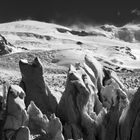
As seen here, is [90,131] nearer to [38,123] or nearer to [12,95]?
[38,123]

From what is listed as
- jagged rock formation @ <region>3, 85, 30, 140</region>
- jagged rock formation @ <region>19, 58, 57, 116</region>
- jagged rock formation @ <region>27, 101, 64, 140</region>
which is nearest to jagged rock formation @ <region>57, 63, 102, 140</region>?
jagged rock formation @ <region>19, 58, 57, 116</region>

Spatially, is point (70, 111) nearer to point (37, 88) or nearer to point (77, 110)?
point (77, 110)

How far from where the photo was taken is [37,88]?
27047mm

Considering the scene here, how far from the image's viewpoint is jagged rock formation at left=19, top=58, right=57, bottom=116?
26.6 metres

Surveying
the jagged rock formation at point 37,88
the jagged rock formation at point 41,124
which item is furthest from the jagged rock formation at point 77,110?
the jagged rock formation at point 41,124

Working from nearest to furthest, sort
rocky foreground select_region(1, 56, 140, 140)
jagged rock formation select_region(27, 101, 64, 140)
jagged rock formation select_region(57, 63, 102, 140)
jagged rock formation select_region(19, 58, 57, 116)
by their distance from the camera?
rocky foreground select_region(1, 56, 140, 140), jagged rock formation select_region(27, 101, 64, 140), jagged rock formation select_region(57, 63, 102, 140), jagged rock formation select_region(19, 58, 57, 116)

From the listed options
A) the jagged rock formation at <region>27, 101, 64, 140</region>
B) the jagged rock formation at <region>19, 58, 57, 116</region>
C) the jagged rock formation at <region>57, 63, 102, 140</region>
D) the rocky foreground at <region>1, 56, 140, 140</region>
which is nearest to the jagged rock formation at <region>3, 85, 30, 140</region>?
the rocky foreground at <region>1, 56, 140, 140</region>

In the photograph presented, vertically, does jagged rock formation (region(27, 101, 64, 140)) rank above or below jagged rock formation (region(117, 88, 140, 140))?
below

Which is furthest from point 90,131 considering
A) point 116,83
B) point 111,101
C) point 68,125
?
point 116,83

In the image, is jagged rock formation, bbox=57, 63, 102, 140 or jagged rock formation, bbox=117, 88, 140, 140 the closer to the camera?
jagged rock formation, bbox=117, 88, 140, 140

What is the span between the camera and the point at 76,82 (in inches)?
991

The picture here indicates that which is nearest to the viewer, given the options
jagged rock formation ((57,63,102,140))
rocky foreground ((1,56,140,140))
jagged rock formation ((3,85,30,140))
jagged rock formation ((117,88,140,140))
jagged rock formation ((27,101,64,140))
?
jagged rock formation ((117,88,140,140))

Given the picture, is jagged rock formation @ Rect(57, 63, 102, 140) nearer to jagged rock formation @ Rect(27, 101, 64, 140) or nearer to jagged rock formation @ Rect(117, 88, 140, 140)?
jagged rock formation @ Rect(27, 101, 64, 140)

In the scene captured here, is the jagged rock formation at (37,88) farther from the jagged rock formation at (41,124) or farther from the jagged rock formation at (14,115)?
the jagged rock formation at (14,115)
